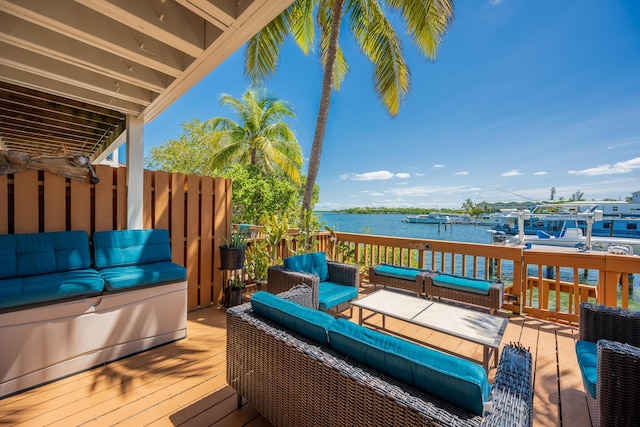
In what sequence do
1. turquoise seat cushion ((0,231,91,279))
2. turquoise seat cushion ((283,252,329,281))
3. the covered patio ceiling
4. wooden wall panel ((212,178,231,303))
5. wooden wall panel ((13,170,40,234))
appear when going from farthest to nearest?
1. wooden wall panel ((212,178,231,303))
2. turquoise seat cushion ((283,252,329,281))
3. wooden wall panel ((13,170,40,234))
4. turquoise seat cushion ((0,231,91,279))
5. the covered patio ceiling

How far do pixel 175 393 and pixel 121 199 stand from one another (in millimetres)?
2429

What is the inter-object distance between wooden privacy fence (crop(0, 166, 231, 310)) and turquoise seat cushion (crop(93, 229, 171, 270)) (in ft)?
0.97

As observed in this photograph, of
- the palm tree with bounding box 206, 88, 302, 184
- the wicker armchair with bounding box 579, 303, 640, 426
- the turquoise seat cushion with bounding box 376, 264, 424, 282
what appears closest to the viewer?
the wicker armchair with bounding box 579, 303, 640, 426

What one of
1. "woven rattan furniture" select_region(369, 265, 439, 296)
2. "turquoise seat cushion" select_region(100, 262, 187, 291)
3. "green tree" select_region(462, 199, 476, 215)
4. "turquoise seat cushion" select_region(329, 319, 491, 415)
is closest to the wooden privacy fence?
"turquoise seat cushion" select_region(100, 262, 187, 291)

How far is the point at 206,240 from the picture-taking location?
13.3 ft

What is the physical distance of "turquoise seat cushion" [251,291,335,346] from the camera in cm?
150

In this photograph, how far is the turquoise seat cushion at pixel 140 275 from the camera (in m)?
2.49

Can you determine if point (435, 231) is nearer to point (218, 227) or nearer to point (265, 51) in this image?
point (265, 51)

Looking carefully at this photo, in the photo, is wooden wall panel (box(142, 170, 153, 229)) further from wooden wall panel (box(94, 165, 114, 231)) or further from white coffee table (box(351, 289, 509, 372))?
white coffee table (box(351, 289, 509, 372))

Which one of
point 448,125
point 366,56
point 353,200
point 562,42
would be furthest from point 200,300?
point 353,200

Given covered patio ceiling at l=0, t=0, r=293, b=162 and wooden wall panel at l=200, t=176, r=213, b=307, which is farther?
wooden wall panel at l=200, t=176, r=213, b=307

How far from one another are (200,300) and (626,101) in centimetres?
1666

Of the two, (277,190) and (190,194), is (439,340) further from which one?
(277,190)

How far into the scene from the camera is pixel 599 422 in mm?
1484
